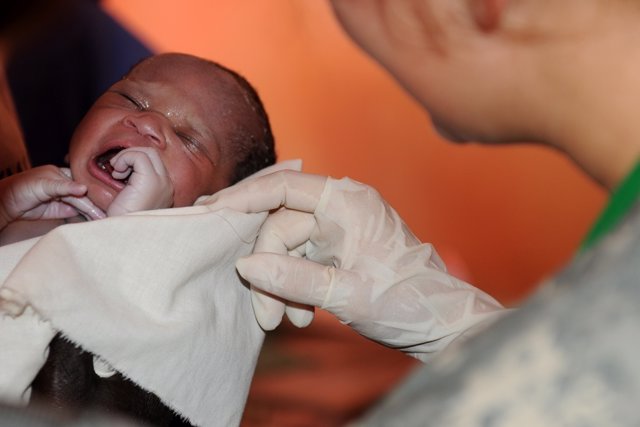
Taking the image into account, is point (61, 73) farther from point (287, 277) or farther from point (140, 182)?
point (287, 277)

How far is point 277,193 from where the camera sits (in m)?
0.91

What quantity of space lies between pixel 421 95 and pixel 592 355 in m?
0.41

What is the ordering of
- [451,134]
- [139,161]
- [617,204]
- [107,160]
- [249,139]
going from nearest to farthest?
1. [617,204]
2. [451,134]
3. [139,161]
4. [107,160]
5. [249,139]

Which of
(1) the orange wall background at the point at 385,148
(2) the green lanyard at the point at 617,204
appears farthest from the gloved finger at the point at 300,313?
(1) the orange wall background at the point at 385,148

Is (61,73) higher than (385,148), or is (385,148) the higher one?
(61,73)

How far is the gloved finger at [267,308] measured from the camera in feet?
2.93

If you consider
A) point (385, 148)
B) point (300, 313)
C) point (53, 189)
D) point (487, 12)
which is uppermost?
point (487, 12)

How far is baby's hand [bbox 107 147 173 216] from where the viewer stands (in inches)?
36.2


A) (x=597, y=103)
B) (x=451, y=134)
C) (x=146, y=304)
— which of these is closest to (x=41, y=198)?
(x=146, y=304)

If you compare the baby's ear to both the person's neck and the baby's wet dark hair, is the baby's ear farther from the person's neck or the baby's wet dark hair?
the baby's wet dark hair

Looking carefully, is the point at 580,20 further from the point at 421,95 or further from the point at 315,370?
→ the point at 315,370

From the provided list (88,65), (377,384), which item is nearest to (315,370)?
(377,384)

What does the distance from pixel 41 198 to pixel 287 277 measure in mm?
355

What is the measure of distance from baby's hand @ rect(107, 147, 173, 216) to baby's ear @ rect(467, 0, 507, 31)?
452 millimetres
